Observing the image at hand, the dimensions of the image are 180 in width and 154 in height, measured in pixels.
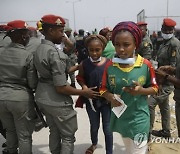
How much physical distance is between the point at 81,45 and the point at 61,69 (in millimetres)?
6403

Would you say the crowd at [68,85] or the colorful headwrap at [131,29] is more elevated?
the colorful headwrap at [131,29]

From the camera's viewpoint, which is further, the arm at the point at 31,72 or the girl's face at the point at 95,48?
the girl's face at the point at 95,48

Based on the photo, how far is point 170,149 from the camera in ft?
11.9

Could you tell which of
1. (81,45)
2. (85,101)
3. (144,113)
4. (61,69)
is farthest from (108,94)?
(81,45)

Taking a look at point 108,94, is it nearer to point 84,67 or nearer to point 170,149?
point 84,67

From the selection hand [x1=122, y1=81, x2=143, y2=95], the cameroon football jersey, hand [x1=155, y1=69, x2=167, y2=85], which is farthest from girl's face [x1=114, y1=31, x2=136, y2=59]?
hand [x1=155, y1=69, x2=167, y2=85]

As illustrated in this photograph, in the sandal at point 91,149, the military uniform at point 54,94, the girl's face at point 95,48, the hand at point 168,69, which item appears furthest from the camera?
the sandal at point 91,149

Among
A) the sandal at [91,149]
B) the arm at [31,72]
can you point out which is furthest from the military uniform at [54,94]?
the sandal at [91,149]

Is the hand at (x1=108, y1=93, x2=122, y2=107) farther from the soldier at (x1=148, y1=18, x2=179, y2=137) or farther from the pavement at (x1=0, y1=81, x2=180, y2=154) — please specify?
the soldier at (x1=148, y1=18, x2=179, y2=137)

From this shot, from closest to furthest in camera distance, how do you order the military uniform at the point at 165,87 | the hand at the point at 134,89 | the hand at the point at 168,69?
the hand at the point at 134,89 → the hand at the point at 168,69 → the military uniform at the point at 165,87

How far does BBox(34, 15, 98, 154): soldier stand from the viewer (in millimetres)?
2551

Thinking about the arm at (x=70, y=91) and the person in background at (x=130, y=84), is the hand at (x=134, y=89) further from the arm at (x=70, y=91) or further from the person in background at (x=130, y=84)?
the arm at (x=70, y=91)

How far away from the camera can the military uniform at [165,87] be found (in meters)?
3.84

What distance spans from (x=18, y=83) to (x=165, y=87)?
2.10 metres
